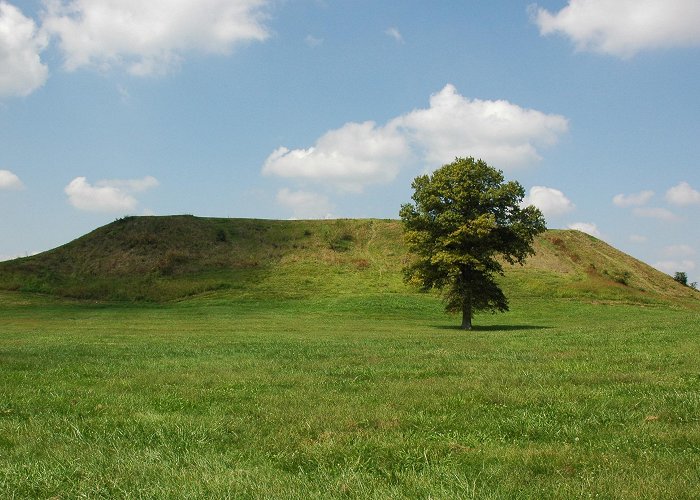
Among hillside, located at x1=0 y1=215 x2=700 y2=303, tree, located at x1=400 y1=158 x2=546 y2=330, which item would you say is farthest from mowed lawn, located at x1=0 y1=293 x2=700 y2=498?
hillside, located at x1=0 y1=215 x2=700 y2=303

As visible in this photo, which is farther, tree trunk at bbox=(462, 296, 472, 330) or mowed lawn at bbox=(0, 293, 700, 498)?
tree trunk at bbox=(462, 296, 472, 330)

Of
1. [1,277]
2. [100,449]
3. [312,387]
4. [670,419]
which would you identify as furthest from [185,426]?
[1,277]

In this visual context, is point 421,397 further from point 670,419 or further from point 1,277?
point 1,277

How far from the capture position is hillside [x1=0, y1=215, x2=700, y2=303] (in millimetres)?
76500

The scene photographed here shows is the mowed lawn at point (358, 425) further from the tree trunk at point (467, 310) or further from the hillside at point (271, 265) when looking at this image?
the hillside at point (271, 265)

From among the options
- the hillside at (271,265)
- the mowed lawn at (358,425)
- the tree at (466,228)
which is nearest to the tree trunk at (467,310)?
the tree at (466,228)

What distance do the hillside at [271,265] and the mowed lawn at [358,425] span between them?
56.9 metres

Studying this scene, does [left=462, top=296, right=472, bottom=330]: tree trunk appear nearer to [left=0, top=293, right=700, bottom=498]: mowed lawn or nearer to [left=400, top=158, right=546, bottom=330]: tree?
[left=400, top=158, right=546, bottom=330]: tree

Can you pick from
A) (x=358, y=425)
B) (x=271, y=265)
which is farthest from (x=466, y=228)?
(x=271, y=265)

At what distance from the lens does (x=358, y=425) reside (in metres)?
9.54

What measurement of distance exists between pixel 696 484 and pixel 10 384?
14161 mm

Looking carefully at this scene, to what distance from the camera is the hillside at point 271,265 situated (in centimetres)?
7650

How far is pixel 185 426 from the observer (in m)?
9.61

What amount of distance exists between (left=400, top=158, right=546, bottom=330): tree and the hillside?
2775cm
